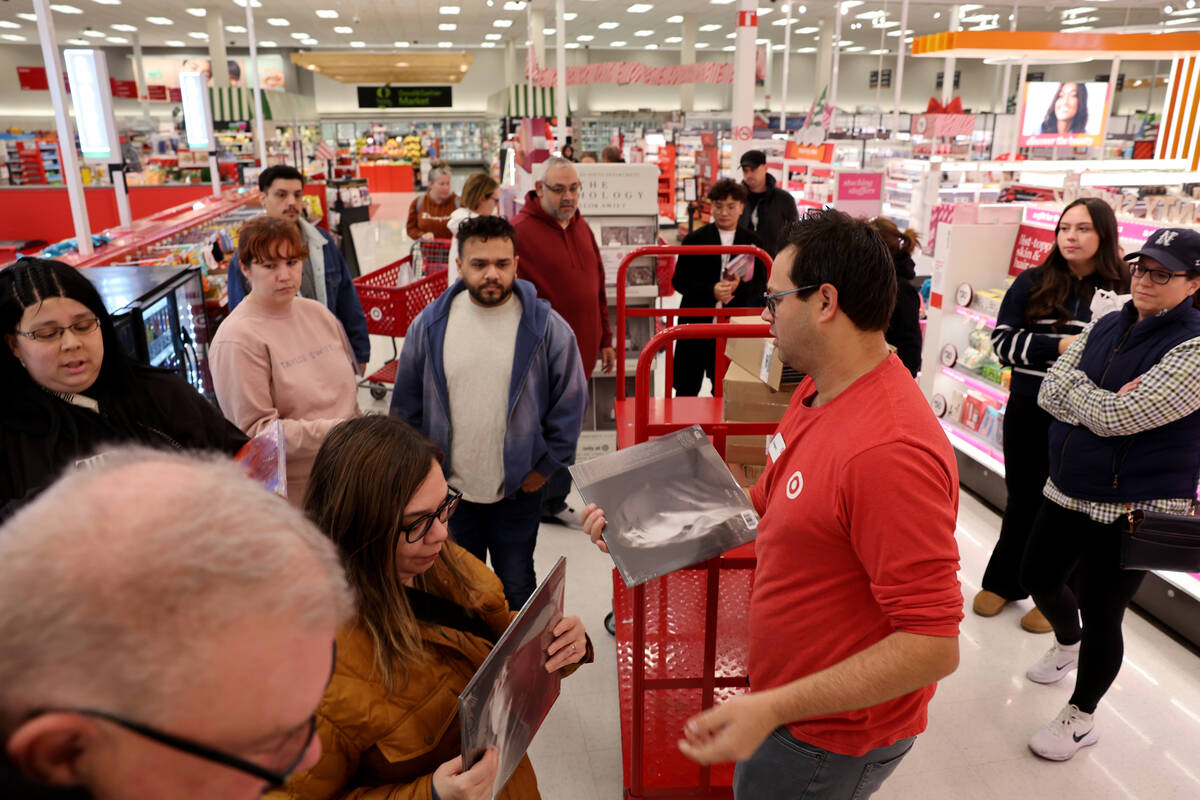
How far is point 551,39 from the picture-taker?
24734 millimetres

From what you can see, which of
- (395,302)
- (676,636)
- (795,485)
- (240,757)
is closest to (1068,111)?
(395,302)

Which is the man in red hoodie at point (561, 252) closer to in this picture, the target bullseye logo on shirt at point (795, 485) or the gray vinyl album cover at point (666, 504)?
the gray vinyl album cover at point (666, 504)

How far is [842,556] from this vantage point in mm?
1404

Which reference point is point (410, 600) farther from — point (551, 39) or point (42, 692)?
point (551, 39)

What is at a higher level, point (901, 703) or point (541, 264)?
point (541, 264)

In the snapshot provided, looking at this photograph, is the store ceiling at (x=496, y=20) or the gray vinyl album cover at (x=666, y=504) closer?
the gray vinyl album cover at (x=666, y=504)

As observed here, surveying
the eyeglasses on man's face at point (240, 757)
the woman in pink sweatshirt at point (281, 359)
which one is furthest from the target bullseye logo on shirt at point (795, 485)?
the woman in pink sweatshirt at point (281, 359)

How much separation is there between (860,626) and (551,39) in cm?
2615

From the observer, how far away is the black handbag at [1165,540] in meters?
2.38

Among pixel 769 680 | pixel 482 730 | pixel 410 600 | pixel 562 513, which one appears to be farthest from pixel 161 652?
pixel 562 513

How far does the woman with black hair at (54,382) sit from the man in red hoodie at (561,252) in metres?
2.46

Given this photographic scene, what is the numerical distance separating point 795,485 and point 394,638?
76 cm

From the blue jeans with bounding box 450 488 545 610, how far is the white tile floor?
1.73 ft

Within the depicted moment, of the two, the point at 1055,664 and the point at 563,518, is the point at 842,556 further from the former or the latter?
the point at 563,518
